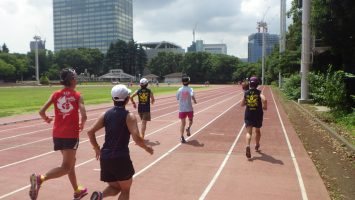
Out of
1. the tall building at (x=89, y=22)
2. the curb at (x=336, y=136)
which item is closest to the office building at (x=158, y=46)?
the tall building at (x=89, y=22)

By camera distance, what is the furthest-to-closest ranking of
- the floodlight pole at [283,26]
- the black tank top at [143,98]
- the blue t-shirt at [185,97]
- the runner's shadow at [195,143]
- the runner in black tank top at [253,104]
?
the floodlight pole at [283,26] → the blue t-shirt at [185,97] → the black tank top at [143,98] → the runner's shadow at [195,143] → the runner in black tank top at [253,104]

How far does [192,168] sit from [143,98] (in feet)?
12.0

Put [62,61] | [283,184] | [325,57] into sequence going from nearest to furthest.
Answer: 1. [283,184]
2. [325,57]
3. [62,61]

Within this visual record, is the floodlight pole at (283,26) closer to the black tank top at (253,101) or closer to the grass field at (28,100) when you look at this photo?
the grass field at (28,100)

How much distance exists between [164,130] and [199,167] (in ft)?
19.6

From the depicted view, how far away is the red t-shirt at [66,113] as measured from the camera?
5.94 m

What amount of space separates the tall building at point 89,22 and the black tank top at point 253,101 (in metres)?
171

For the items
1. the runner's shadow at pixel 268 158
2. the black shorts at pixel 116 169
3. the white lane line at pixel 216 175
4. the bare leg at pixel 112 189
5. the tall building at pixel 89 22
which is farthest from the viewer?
the tall building at pixel 89 22

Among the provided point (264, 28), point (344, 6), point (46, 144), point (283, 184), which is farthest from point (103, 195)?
point (264, 28)

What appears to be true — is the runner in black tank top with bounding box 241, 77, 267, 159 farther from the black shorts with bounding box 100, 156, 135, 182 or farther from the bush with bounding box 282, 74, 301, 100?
the bush with bounding box 282, 74, 301, 100

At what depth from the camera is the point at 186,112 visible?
39.7 ft

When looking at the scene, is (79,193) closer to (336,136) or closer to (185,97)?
(185,97)

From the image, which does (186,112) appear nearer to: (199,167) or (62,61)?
(199,167)

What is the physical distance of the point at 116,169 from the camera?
480cm
